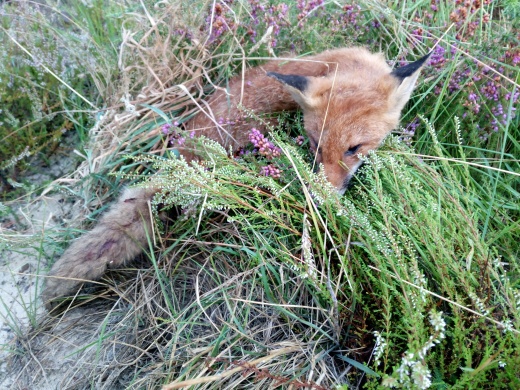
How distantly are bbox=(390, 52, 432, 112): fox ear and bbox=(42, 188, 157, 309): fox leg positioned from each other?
5.25 ft

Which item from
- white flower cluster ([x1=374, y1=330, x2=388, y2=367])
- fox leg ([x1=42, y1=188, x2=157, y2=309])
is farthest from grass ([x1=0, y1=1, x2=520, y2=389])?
fox leg ([x1=42, y1=188, x2=157, y2=309])

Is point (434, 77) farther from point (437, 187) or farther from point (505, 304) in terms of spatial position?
point (505, 304)

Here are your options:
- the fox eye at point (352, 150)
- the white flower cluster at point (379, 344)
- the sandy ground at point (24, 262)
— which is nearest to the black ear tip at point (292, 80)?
the fox eye at point (352, 150)

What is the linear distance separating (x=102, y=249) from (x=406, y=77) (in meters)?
1.97

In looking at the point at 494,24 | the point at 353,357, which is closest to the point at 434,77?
the point at 494,24

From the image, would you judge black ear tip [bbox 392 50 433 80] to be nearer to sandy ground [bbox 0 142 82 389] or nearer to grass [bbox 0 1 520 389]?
grass [bbox 0 1 520 389]

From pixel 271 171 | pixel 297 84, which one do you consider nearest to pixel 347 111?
pixel 297 84

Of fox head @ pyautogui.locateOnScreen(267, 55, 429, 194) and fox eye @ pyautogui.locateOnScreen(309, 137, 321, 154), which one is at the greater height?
fox head @ pyautogui.locateOnScreen(267, 55, 429, 194)

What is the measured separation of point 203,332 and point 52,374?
909 mm

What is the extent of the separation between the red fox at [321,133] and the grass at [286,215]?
5.9 inches

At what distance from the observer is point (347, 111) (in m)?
2.52

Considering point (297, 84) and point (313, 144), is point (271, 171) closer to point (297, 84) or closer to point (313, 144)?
point (313, 144)

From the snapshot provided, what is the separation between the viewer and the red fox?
245 centimetres

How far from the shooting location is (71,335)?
8.30 feet
